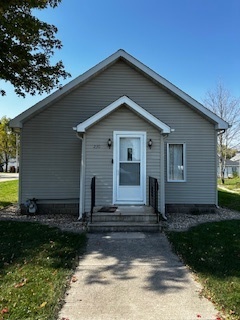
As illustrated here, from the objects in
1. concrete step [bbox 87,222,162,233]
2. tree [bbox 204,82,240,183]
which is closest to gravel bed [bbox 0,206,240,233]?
concrete step [bbox 87,222,162,233]

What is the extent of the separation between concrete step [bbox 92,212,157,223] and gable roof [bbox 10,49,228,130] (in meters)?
4.94

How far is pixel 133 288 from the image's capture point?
4.04 m

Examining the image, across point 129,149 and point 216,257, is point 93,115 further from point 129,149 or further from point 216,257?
point 216,257

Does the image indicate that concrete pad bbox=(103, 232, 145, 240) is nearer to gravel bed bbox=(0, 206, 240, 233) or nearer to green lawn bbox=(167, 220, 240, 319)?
green lawn bbox=(167, 220, 240, 319)

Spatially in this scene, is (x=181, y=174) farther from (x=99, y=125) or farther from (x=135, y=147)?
(x=99, y=125)

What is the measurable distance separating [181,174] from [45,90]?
627 centimetres

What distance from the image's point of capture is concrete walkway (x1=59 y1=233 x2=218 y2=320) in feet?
11.1

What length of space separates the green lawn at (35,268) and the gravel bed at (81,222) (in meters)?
0.80

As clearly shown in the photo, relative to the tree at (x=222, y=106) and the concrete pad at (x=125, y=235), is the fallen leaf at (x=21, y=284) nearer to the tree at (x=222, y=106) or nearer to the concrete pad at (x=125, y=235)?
the concrete pad at (x=125, y=235)

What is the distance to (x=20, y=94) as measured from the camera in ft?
35.5

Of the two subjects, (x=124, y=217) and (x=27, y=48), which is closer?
(x=124, y=217)

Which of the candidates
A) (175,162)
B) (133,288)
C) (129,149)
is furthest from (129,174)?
(133,288)

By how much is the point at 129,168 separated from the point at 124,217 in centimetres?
194

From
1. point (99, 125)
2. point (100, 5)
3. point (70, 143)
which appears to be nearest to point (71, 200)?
point (70, 143)
